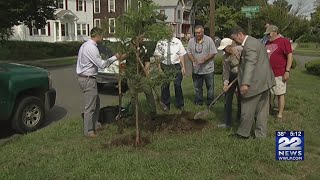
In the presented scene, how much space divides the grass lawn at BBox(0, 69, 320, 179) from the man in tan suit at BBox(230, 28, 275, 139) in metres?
0.27

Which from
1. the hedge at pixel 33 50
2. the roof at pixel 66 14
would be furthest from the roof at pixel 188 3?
the hedge at pixel 33 50

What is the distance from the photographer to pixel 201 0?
2916 inches

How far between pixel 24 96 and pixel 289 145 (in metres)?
4.92

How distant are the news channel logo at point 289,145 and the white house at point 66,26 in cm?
3815

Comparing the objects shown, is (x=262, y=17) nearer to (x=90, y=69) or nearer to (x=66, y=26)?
(x=66, y=26)

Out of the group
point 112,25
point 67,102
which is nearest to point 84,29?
point 67,102

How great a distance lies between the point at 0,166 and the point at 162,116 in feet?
9.71

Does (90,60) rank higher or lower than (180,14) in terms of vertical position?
lower

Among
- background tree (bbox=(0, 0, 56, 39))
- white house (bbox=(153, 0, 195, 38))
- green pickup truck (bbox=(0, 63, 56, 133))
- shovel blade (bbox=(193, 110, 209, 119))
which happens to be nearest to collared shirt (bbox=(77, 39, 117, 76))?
green pickup truck (bbox=(0, 63, 56, 133))

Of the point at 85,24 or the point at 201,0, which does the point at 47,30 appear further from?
the point at 201,0

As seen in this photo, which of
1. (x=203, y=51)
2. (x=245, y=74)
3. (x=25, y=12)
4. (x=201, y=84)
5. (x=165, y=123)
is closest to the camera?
(x=245, y=74)

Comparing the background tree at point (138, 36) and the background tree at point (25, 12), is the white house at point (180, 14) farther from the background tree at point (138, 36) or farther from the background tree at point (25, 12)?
the background tree at point (138, 36)

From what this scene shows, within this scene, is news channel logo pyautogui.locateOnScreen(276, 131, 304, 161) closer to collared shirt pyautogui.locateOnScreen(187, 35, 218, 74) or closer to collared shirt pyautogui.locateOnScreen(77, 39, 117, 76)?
collared shirt pyautogui.locateOnScreen(77, 39, 117, 76)

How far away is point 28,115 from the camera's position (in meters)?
7.11
